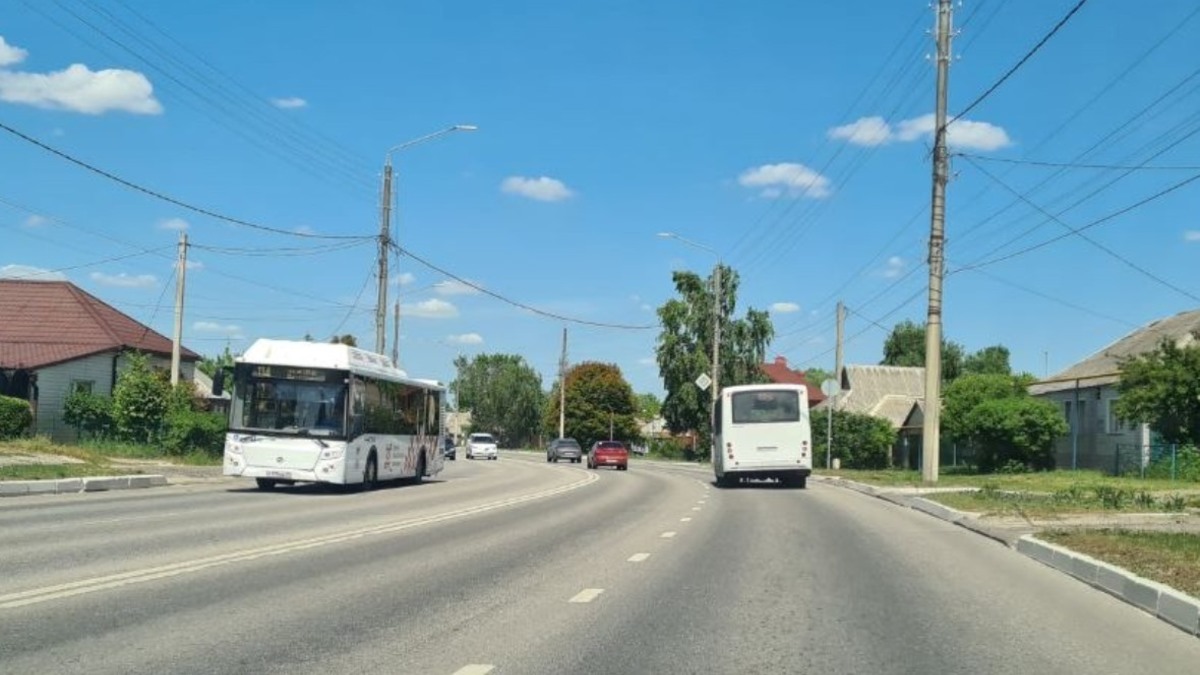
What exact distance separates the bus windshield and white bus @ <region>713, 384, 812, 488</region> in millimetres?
12465

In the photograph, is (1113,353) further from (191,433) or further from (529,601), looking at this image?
(529,601)

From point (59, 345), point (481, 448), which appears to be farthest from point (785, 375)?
point (59, 345)

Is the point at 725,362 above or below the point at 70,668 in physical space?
above

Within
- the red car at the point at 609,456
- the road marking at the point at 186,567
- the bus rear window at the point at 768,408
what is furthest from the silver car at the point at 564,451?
the road marking at the point at 186,567

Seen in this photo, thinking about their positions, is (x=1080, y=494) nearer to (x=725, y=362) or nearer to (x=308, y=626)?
(x=308, y=626)

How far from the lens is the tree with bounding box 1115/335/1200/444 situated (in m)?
32.8

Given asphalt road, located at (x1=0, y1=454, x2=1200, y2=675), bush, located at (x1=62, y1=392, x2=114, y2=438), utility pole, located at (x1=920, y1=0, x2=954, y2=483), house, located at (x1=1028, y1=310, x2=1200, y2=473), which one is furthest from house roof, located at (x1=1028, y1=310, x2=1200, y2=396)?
bush, located at (x1=62, y1=392, x2=114, y2=438)

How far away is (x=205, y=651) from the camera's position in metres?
7.27

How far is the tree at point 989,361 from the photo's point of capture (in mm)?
123062

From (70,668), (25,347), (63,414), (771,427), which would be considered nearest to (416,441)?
(771,427)

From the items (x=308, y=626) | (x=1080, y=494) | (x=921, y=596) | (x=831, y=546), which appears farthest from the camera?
(x=1080, y=494)

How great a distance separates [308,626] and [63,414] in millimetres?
35269

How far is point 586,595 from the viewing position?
10164mm

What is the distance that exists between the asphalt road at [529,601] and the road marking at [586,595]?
0.06 metres
